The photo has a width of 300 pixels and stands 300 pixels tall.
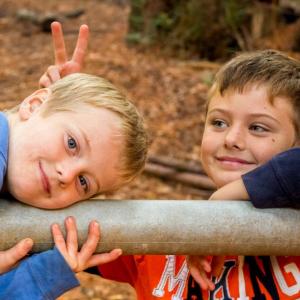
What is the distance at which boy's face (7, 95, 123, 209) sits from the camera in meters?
1.46

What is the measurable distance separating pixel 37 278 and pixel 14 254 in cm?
8

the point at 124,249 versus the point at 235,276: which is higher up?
the point at 124,249

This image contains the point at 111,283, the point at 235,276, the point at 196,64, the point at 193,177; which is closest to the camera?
the point at 235,276

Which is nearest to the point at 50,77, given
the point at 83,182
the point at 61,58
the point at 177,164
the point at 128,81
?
the point at 61,58

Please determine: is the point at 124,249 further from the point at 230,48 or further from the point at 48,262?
the point at 230,48

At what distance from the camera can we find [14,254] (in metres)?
1.36

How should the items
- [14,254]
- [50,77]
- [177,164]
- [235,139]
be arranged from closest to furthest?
[14,254] < [235,139] < [50,77] < [177,164]

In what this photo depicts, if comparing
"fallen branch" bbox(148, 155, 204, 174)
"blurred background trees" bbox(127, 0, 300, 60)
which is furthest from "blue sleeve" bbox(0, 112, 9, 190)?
"blurred background trees" bbox(127, 0, 300, 60)

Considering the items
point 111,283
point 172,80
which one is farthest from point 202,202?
point 172,80

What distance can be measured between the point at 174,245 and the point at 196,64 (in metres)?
6.29

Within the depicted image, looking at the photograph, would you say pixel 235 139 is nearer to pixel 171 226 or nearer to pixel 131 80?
pixel 171 226

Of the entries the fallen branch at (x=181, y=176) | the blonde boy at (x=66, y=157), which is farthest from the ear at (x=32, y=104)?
the fallen branch at (x=181, y=176)

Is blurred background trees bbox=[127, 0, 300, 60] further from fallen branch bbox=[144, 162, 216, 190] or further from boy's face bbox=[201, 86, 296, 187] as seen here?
boy's face bbox=[201, 86, 296, 187]

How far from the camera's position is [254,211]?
1433 mm
